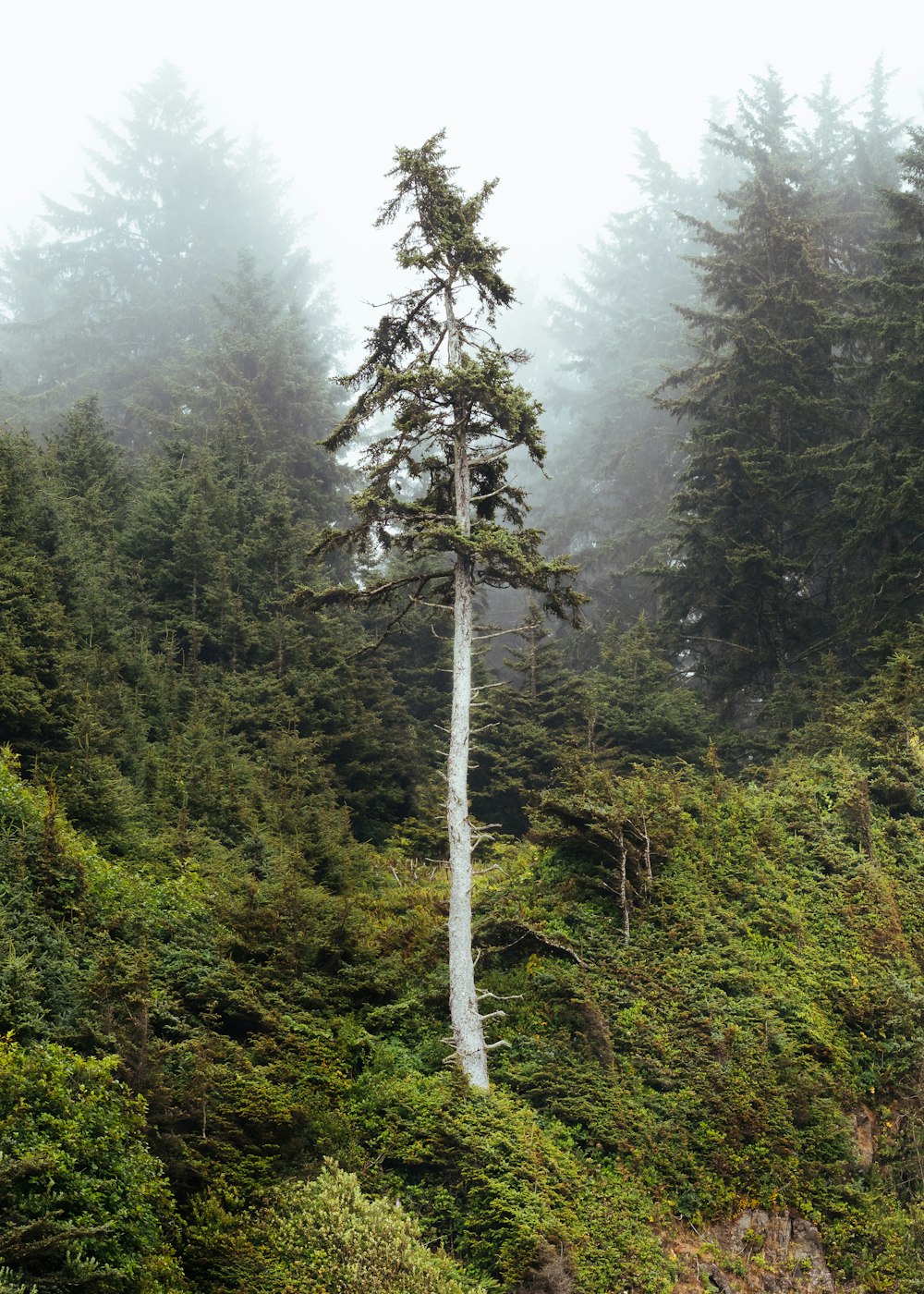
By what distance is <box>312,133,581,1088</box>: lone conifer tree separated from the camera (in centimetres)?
1097

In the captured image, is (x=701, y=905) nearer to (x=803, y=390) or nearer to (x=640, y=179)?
(x=803, y=390)

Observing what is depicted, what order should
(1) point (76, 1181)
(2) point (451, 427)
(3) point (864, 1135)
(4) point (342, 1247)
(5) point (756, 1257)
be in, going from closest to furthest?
(1) point (76, 1181) → (4) point (342, 1247) → (5) point (756, 1257) → (3) point (864, 1135) → (2) point (451, 427)

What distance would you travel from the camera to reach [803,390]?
22.0m

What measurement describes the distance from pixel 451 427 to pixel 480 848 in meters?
9.80

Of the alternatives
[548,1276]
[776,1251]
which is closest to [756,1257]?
[776,1251]

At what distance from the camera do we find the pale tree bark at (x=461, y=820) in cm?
960

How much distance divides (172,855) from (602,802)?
Answer: 6.32 m

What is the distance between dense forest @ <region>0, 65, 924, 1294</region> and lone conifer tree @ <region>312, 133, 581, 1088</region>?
0.29 ft

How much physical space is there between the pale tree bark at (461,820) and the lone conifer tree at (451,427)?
0.07ft

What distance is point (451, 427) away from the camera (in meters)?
11.8

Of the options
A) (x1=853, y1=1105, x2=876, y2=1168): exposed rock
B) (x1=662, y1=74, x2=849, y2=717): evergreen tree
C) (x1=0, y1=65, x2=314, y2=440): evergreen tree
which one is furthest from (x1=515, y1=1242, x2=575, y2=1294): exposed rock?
(x1=0, y1=65, x2=314, y2=440): evergreen tree

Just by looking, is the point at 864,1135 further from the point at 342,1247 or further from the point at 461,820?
the point at 342,1247

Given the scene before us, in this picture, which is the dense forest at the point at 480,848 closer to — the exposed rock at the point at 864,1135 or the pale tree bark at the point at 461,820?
the exposed rock at the point at 864,1135

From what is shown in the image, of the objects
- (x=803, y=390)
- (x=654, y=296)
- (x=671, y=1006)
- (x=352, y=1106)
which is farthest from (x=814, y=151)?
(x=352, y=1106)
